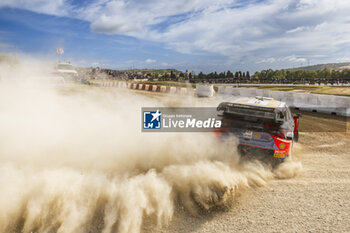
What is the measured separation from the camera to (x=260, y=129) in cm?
469

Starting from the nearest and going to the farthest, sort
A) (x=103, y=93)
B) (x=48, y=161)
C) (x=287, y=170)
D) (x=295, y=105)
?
(x=48, y=161) → (x=287, y=170) → (x=103, y=93) → (x=295, y=105)

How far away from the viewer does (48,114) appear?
5094mm

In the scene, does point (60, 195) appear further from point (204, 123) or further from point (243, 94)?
point (243, 94)

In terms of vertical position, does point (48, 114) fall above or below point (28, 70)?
below

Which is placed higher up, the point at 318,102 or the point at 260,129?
the point at 318,102

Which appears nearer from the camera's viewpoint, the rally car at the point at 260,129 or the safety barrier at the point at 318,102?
the rally car at the point at 260,129

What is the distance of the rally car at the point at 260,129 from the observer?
4.66 metres

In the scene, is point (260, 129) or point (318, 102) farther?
point (318, 102)

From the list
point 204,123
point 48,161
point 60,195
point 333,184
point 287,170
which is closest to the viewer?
point 60,195

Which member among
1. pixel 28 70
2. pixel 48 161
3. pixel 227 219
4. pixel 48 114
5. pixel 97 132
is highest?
pixel 28 70

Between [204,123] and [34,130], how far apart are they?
382cm

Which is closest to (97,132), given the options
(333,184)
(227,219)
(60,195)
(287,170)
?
(60,195)

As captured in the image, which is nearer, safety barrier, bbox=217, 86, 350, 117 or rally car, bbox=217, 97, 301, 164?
rally car, bbox=217, 97, 301, 164

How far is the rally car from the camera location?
4.66 metres
